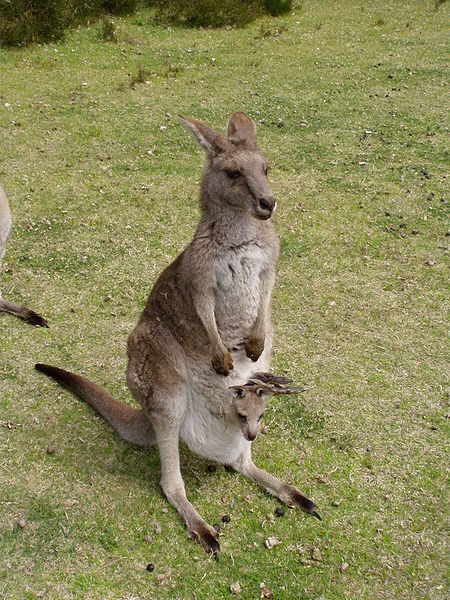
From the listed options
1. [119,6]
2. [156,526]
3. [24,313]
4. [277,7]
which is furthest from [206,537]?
[277,7]

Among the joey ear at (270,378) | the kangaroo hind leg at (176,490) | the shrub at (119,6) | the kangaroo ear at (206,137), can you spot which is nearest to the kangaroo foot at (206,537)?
the kangaroo hind leg at (176,490)

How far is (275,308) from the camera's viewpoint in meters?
4.31

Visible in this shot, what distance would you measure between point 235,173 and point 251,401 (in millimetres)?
A: 971

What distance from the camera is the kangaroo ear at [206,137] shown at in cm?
275

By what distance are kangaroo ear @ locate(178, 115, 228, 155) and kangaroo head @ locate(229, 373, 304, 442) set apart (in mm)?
1032

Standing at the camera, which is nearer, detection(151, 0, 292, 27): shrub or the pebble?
the pebble

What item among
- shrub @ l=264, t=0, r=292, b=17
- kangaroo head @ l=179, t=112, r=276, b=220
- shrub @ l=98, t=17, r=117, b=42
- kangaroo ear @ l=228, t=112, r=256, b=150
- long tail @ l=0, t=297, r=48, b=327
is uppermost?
kangaroo ear @ l=228, t=112, r=256, b=150

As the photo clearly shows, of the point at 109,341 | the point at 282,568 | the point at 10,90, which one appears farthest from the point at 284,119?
the point at 282,568

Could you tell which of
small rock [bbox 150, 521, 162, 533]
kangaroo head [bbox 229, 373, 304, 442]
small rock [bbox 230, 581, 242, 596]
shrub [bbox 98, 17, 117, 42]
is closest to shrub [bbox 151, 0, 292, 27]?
shrub [bbox 98, 17, 117, 42]

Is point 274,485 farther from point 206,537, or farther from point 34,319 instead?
point 34,319

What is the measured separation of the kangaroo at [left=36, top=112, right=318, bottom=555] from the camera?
9.08ft

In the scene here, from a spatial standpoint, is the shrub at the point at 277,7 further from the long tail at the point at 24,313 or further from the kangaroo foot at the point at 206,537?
the kangaroo foot at the point at 206,537

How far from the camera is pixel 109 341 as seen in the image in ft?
13.0

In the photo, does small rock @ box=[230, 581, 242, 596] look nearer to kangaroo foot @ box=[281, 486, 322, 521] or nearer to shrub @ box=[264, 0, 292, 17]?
kangaroo foot @ box=[281, 486, 322, 521]
